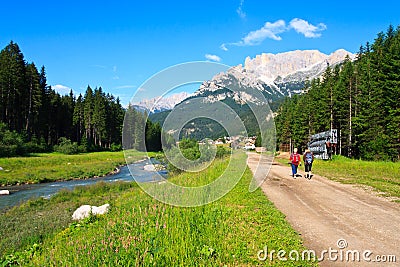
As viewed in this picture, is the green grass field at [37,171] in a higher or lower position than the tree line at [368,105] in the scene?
lower

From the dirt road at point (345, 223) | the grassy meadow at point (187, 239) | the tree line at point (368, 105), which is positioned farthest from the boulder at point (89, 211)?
the tree line at point (368, 105)

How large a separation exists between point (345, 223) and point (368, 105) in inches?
1477

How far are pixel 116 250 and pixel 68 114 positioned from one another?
9021cm

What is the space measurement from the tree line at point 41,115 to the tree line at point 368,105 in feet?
171

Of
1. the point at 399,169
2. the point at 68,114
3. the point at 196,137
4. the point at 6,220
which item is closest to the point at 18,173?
the point at 6,220

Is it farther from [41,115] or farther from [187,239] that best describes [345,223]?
[41,115]

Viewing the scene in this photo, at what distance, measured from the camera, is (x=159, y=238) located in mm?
6840

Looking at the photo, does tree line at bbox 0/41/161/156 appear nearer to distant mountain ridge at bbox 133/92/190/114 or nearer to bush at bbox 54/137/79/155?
bush at bbox 54/137/79/155

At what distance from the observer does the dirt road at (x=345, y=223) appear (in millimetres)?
5805

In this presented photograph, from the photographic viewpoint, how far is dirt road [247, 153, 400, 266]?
5.80 meters

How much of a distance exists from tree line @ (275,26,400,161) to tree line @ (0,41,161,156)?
52042mm

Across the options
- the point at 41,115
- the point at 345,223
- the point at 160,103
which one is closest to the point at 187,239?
the point at 160,103

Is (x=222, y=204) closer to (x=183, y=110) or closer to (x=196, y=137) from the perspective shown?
(x=196, y=137)

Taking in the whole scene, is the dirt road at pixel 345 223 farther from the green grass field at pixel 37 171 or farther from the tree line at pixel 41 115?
the tree line at pixel 41 115
